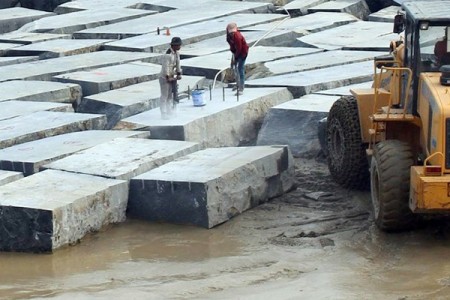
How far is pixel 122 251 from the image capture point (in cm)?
970

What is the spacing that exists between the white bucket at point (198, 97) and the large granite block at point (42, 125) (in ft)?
4.16

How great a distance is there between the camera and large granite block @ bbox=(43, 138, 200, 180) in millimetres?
10781

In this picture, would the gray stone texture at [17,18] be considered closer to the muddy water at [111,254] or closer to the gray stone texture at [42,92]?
the gray stone texture at [42,92]

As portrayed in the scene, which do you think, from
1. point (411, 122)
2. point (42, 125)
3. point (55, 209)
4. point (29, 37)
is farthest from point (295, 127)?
point (29, 37)

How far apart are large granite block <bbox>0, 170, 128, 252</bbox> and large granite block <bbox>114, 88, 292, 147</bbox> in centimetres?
222

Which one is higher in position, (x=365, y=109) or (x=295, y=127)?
(x=365, y=109)

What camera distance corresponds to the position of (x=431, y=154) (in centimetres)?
883

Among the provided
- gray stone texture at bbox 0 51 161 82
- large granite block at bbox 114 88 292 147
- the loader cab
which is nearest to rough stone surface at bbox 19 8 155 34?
gray stone texture at bbox 0 51 161 82

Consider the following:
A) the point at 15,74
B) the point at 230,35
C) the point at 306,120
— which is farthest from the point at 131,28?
the point at 306,120

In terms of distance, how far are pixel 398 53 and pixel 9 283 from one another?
14.5 feet

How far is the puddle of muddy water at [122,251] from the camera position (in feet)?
30.2

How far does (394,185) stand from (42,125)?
5.30 m

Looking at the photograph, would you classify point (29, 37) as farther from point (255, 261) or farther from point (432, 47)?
point (432, 47)

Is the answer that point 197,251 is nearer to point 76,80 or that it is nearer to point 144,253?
point 144,253
